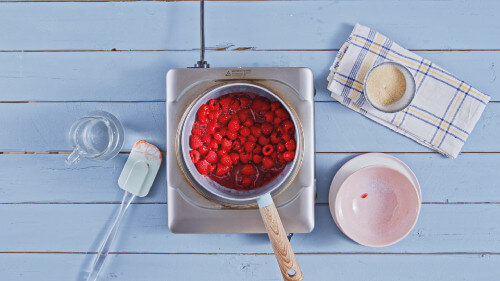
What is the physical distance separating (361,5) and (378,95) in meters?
0.19

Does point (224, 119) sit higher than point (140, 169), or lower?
higher

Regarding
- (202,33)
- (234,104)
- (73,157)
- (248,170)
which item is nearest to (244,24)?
(202,33)

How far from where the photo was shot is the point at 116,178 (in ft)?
2.72

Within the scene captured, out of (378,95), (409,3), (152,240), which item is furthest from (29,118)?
(409,3)

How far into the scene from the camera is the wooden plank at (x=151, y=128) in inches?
31.9

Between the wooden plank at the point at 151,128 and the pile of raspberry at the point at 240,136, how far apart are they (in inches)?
5.1

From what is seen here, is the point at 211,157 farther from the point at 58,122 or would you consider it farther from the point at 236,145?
the point at 58,122

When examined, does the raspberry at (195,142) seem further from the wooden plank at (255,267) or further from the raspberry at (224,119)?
the wooden plank at (255,267)

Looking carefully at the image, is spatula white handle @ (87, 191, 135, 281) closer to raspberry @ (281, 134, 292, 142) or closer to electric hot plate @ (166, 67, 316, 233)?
electric hot plate @ (166, 67, 316, 233)

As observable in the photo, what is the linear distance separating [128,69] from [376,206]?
53cm

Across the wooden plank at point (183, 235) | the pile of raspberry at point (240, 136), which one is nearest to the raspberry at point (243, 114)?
the pile of raspberry at point (240, 136)

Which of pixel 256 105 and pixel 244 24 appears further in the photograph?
pixel 244 24

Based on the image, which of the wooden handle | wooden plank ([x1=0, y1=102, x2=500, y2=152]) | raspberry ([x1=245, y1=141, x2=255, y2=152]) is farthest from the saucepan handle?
wooden plank ([x1=0, y1=102, x2=500, y2=152])

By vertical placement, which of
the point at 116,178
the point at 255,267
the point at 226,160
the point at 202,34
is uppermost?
the point at 202,34
